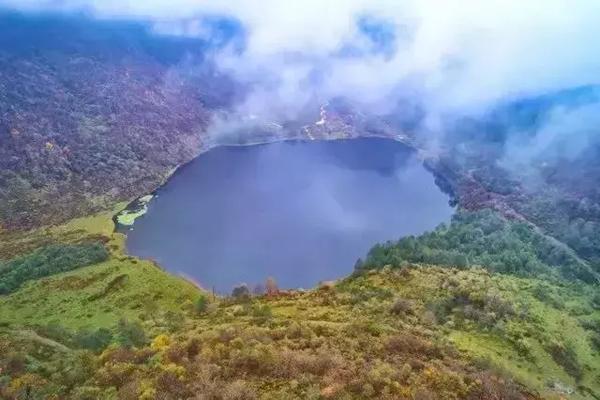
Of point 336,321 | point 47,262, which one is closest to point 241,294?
point 336,321

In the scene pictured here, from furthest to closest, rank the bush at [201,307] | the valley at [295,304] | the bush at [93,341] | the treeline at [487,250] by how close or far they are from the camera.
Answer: the treeline at [487,250], the bush at [201,307], the bush at [93,341], the valley at [295,304]

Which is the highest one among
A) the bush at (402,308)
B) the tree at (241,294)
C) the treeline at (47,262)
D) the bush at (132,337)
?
the treeline at (47,262)

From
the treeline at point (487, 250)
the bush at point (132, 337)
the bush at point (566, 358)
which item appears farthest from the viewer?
the treeline at point (487, 250)

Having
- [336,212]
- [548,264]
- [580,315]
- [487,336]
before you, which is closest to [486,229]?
[548,264]

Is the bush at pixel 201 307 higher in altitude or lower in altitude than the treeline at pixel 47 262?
lower

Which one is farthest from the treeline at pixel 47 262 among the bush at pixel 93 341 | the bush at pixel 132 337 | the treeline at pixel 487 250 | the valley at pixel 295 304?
the bush at pixel 132 337

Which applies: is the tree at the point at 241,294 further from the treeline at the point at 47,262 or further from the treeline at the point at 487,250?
the treeline at the point at 47,262

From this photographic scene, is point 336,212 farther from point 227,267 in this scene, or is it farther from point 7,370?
point 7,370
